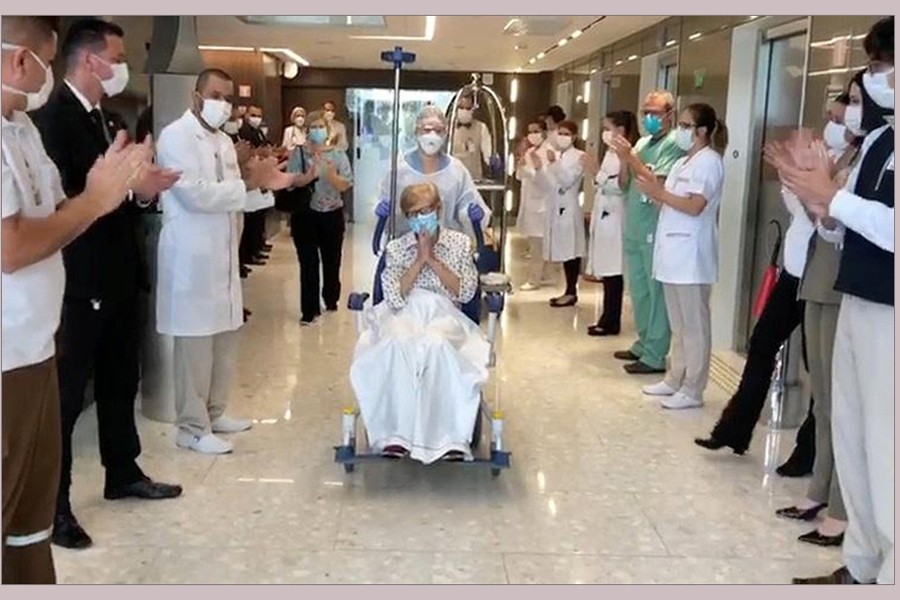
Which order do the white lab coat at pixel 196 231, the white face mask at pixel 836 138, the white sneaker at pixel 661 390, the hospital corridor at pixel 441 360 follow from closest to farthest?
the hospital corridor at pixel 441 360 < the white face mask at pixel 836 138 < the white lab coat at pixel 196 231 < the white sneaker at pixel 661 390

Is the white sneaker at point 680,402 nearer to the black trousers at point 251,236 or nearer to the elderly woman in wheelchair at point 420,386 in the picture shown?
the elderly woman in wheelchair at point 420,386

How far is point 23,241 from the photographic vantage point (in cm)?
196

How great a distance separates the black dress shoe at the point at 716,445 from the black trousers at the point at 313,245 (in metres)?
3.13

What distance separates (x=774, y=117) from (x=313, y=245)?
307 cm

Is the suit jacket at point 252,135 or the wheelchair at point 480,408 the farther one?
the suit jacket at point 252,135

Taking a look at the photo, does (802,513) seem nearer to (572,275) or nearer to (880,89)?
(880,89)

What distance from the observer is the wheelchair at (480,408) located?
3.35 meters

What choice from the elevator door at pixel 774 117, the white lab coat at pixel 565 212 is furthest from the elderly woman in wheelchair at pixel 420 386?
the white lab coat at pixel 565 212

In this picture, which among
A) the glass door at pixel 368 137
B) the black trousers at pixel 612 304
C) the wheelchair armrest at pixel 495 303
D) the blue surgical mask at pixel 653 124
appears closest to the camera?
the wheelchair armrest at pixel 495 303

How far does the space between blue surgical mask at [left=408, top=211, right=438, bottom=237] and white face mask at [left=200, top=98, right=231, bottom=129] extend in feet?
2.77

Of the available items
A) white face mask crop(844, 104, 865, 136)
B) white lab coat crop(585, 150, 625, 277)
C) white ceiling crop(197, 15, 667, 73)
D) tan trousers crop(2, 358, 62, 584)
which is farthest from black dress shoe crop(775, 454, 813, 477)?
white ceiling crop(197, 15, 667, 73)

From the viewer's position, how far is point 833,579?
2.60 m

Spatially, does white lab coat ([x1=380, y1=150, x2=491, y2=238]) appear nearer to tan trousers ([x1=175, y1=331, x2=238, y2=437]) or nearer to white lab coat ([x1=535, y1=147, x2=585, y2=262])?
tan trousers ([x1=175, y1=331, x2=238, y2=437])

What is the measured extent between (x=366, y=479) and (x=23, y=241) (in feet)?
5.84
